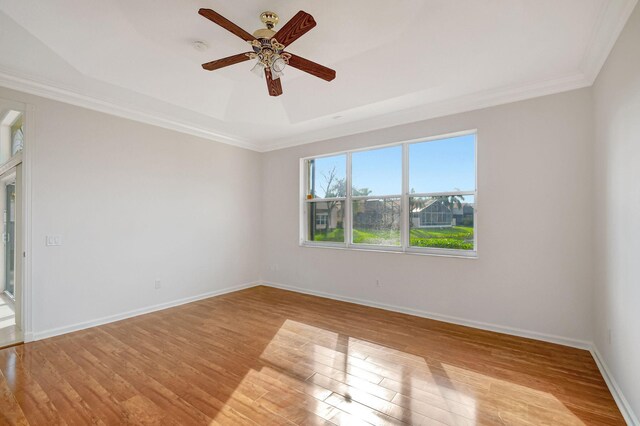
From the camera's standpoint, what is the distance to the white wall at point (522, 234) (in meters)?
3.08

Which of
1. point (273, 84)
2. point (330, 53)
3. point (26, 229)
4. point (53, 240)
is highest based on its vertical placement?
point (330, 53)

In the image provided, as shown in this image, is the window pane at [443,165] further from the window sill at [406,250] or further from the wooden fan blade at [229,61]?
the wooden fan blade at [229,61]

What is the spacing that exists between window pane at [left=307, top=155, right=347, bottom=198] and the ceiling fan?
2511 millimetres

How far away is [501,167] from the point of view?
3506 mm

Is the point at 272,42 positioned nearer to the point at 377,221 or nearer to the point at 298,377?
the point at 298,377

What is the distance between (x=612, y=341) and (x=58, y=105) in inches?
237

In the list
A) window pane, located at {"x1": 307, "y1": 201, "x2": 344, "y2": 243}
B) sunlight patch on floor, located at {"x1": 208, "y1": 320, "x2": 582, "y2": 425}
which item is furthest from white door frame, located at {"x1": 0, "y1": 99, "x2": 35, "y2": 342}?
window pane, located at {"x1": 307, "y1": 201, "x2": 344, "y2": 243}

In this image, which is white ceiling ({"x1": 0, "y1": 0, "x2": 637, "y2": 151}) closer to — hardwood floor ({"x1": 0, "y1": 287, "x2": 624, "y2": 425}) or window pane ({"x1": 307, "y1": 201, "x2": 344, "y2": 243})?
window pane ({"x1": 307, "y1": 201, "x2": 344, "y2": 243})

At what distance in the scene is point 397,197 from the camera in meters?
4.42

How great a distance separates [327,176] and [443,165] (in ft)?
6.61

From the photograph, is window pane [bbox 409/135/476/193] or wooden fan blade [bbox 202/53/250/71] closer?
wooden fan blade [bbox 202/53/250/71]

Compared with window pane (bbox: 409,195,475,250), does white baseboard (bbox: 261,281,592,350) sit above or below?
below

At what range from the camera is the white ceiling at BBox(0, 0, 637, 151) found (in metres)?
2.36

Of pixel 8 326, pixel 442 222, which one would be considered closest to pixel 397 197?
pixel 442 222
